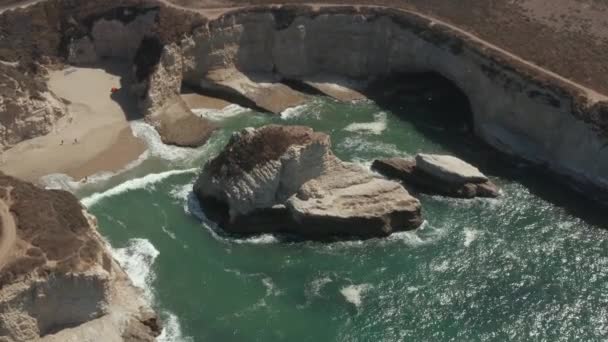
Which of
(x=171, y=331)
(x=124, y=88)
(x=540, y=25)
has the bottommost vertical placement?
(x=171, y=331)

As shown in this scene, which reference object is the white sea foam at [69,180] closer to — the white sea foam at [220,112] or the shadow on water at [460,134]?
the white sea foam at [220,112]

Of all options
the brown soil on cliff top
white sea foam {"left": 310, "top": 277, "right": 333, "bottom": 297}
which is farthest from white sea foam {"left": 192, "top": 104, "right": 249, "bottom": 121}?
white sea foam {"left": 310, "top": 277, "right": 333, "bottom": 297}

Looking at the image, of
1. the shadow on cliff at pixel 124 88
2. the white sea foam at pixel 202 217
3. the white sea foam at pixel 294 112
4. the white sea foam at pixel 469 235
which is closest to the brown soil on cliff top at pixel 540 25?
the shadow on cliff at pixel 124 88

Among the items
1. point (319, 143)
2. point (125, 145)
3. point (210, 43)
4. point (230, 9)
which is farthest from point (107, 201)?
point (230, 9)

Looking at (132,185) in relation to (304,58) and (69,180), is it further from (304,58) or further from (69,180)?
(304,58)

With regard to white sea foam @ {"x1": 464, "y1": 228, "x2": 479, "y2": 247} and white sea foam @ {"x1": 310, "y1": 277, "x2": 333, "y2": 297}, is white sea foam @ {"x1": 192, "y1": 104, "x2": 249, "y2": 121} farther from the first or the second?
white sea foam @ {"x1": 464, "y1": 228, "x2": 479, "y2": 247}

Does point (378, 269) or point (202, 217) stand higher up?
point (202, 217)

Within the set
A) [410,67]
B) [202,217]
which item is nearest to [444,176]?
[410,67]
